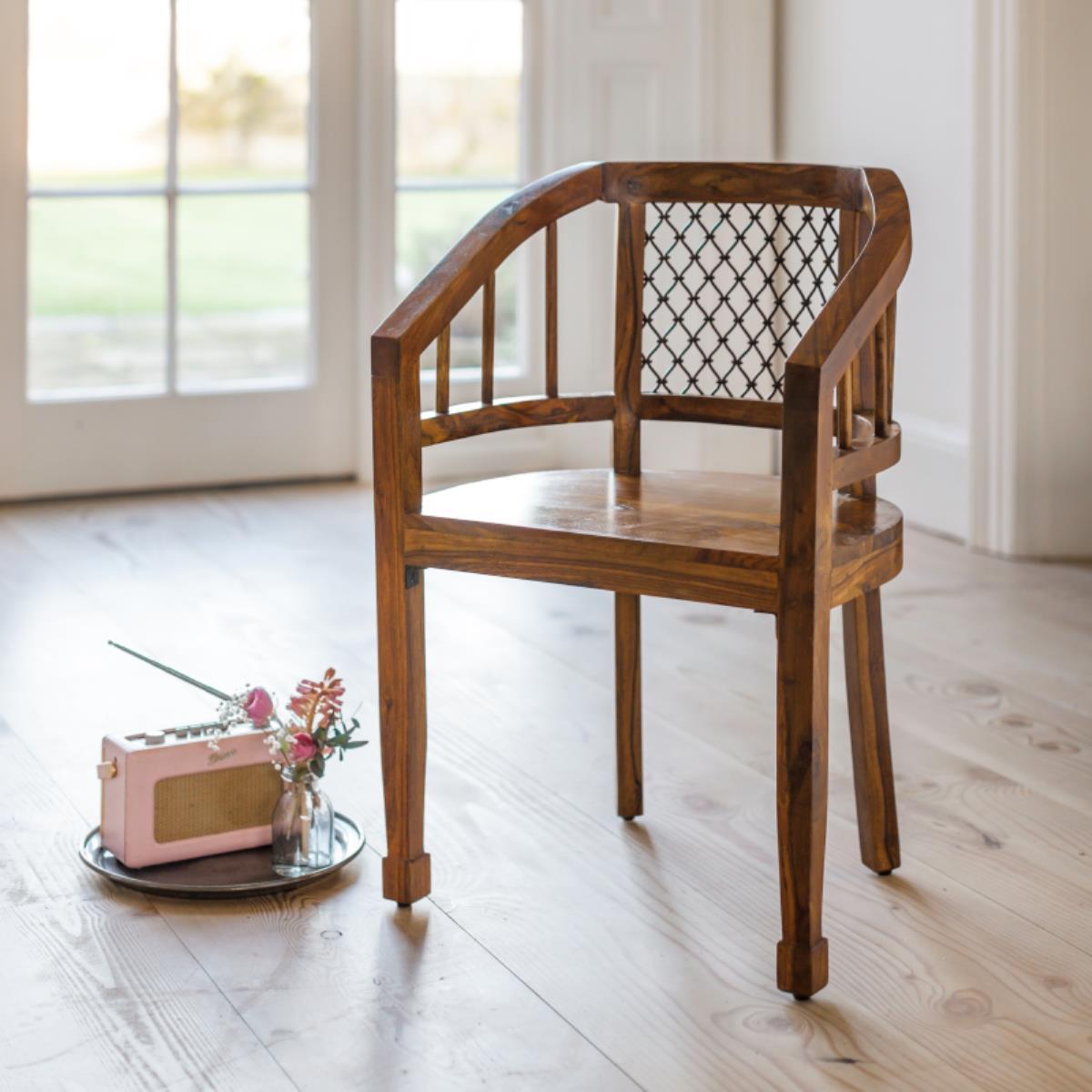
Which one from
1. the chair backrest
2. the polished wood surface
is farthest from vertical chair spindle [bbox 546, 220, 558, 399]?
the polished wood surface

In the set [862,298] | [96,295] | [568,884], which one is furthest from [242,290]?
[862,298]

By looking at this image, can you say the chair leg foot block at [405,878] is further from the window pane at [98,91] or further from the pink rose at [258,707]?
the window pane at [98,91]

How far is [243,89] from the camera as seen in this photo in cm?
402

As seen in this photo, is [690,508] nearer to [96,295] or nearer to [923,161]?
[923,161]

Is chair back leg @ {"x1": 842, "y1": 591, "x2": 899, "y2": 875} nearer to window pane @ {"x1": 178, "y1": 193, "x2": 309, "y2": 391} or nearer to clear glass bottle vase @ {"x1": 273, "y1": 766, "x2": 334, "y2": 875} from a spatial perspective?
clear glass bottle vase @ {"x1": 273, "y1": 766, "x2": 334, "y2": 875}

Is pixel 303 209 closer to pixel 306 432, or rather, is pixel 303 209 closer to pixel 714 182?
pixel 306 432

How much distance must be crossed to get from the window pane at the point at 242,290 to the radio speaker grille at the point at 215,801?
2.23 meters

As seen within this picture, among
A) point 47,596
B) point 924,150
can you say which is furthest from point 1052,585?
point 47,596

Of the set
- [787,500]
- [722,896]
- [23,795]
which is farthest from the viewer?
[23,795]

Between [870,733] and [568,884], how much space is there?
0.38 m

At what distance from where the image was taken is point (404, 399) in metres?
1.74

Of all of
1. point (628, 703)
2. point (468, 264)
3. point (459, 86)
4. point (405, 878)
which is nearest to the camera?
point (468, 264)

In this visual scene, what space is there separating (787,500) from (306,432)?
9.11 feet

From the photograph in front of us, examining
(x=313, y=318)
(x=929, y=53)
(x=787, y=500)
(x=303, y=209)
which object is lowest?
(x=787, y=500)
